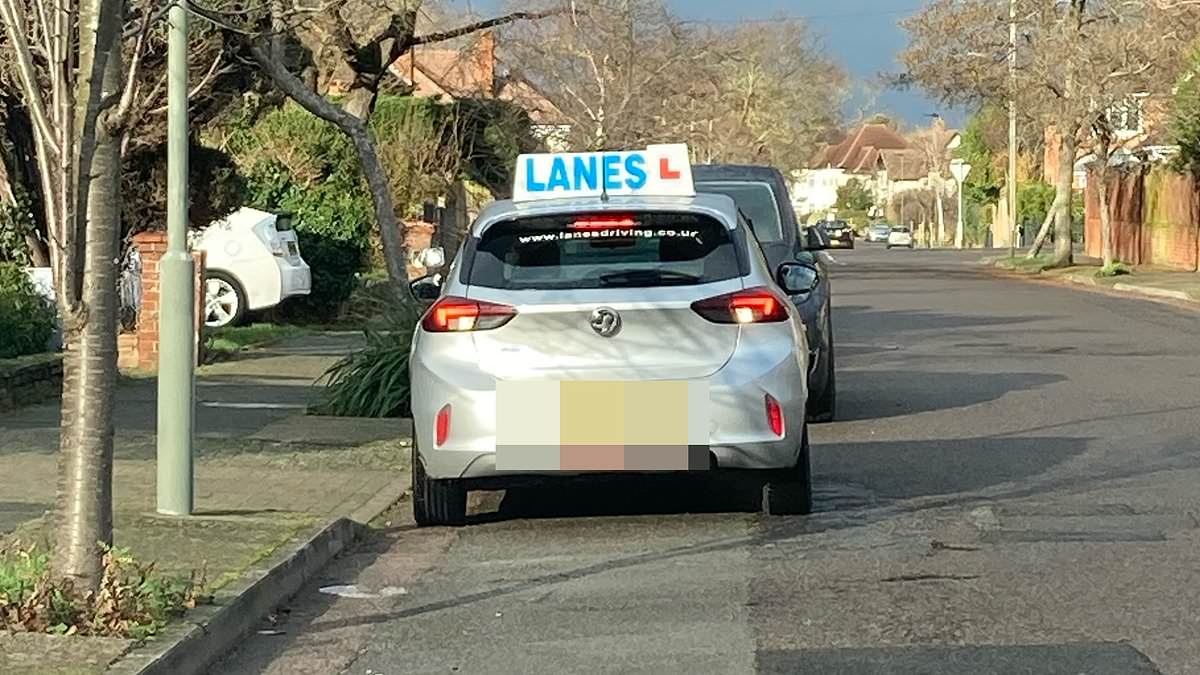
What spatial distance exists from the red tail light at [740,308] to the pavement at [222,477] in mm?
2007

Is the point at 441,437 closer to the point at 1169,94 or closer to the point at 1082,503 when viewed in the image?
the point at 1082,503

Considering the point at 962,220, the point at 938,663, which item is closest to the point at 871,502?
the point at 938,663

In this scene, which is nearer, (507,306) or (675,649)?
(675,649)

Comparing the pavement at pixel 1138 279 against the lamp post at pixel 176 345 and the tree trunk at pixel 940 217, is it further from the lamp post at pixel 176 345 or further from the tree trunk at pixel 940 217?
the tree trunk at pixel 940 217

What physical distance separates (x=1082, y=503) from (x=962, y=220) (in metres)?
76.7

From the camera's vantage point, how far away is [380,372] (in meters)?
13.0

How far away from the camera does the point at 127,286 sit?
57.5ft

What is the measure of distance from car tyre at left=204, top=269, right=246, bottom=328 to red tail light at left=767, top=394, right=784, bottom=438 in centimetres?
1403

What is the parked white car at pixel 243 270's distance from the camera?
21266 mm

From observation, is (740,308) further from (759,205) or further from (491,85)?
(491,85)

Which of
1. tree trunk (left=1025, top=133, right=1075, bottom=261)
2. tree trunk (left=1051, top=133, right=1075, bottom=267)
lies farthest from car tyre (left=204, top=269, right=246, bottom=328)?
tree trunk (left=1051, top=133, right=1075, bottom=267)

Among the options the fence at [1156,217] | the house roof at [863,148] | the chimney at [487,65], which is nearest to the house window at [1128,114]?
the fence at [1156,217]

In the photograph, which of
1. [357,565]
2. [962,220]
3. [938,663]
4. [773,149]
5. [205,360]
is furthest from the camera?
[962,220]

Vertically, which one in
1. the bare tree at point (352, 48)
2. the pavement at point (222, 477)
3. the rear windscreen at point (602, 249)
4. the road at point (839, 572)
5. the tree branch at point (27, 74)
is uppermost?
the bare tree at point (352, 48)
